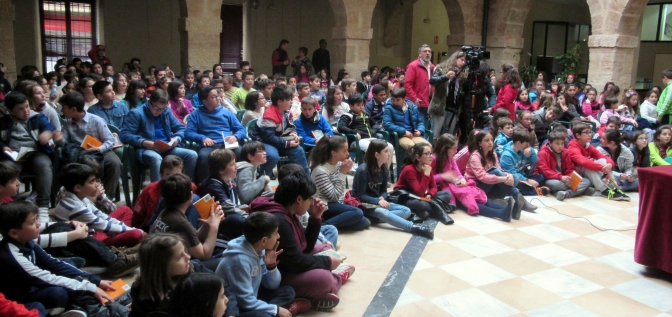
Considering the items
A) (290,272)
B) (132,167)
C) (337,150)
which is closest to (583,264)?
(337,150)

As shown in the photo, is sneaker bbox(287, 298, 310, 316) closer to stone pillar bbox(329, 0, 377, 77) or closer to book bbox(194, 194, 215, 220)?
book bbox(194, 194, 215, 220)

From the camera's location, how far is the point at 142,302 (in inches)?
87.1

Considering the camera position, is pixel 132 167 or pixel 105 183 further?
pixel 132 167

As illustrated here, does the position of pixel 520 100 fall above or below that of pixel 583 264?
above

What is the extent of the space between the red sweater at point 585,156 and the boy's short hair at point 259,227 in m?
4.08

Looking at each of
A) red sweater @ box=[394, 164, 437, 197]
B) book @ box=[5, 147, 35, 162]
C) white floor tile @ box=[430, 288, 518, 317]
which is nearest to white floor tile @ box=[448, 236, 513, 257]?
red sweater @ box=[394, 164, 437, 197]

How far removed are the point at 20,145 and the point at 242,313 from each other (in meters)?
2.60

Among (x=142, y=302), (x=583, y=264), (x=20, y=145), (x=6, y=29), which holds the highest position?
(x=6, y=29)

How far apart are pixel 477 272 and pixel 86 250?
90.4 inches

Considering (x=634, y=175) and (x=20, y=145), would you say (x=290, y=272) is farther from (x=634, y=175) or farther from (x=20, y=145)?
(x=634, y=175)

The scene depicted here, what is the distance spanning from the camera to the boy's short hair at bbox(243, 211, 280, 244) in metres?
2.60

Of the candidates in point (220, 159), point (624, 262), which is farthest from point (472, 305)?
point (220, 159)

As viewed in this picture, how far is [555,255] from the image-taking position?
13.2 feet

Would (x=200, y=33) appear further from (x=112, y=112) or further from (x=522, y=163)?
(x=522, y=163)
